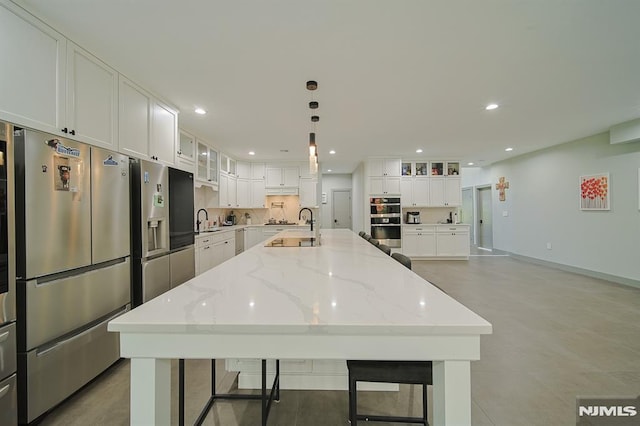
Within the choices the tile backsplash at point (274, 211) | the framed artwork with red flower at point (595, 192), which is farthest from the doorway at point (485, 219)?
the tile backsplash at point (274, 211)

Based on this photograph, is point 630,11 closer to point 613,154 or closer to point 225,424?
point 225,424

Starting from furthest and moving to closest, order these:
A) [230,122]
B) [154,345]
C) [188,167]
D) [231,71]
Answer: [188,167] < [230,122] < [231,71] < [154,345]

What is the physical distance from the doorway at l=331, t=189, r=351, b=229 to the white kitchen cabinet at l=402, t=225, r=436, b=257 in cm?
299

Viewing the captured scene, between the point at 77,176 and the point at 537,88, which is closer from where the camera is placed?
the point at 77,176

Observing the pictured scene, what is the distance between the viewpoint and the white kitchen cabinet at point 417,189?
21.8ft

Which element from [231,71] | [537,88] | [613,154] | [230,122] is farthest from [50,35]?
[613,154]

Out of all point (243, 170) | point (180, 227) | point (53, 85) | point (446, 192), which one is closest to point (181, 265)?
point (180, 227)

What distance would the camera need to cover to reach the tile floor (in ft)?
5.29

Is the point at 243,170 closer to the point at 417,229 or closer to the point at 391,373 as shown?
the point at 417,229

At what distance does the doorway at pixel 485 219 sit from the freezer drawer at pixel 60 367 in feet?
28.6

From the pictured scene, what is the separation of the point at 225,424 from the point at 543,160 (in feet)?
24.1

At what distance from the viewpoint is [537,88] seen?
289cm

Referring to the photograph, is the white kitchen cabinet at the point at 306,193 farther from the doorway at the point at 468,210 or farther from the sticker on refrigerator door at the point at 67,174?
the doorway at the point at 468,210

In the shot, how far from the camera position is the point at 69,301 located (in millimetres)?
1721
